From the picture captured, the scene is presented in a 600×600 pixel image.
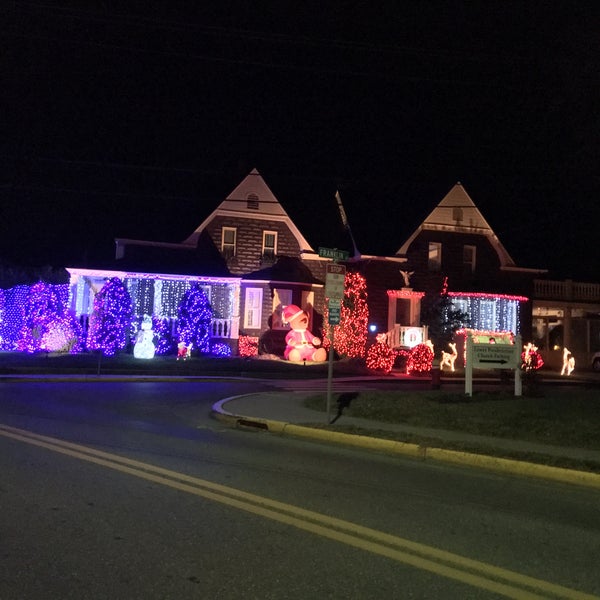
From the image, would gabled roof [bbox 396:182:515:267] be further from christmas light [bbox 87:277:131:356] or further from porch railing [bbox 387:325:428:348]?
christmas light [bbox 87:277:131:356]

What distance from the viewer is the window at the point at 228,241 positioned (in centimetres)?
3023

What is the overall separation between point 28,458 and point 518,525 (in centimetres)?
598

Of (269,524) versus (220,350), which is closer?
(269,524)

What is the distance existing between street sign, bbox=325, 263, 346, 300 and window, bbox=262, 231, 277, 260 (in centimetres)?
1819

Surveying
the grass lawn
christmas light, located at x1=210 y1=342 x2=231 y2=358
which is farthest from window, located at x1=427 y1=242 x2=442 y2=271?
the grass lawn

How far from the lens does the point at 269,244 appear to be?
30594 millimetres

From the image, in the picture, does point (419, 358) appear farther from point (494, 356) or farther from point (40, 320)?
point (40, 320)

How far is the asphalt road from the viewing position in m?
4.89

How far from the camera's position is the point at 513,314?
31625 millimetres

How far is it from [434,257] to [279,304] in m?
7.63

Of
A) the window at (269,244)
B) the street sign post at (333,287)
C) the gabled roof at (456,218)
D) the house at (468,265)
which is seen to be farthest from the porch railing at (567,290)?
the street sign post at (333,287)

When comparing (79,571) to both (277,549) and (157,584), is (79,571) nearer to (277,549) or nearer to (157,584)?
(157,584)

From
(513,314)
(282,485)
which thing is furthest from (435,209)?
(282,485)

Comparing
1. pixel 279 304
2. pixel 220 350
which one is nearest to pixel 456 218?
pixel 279 304
